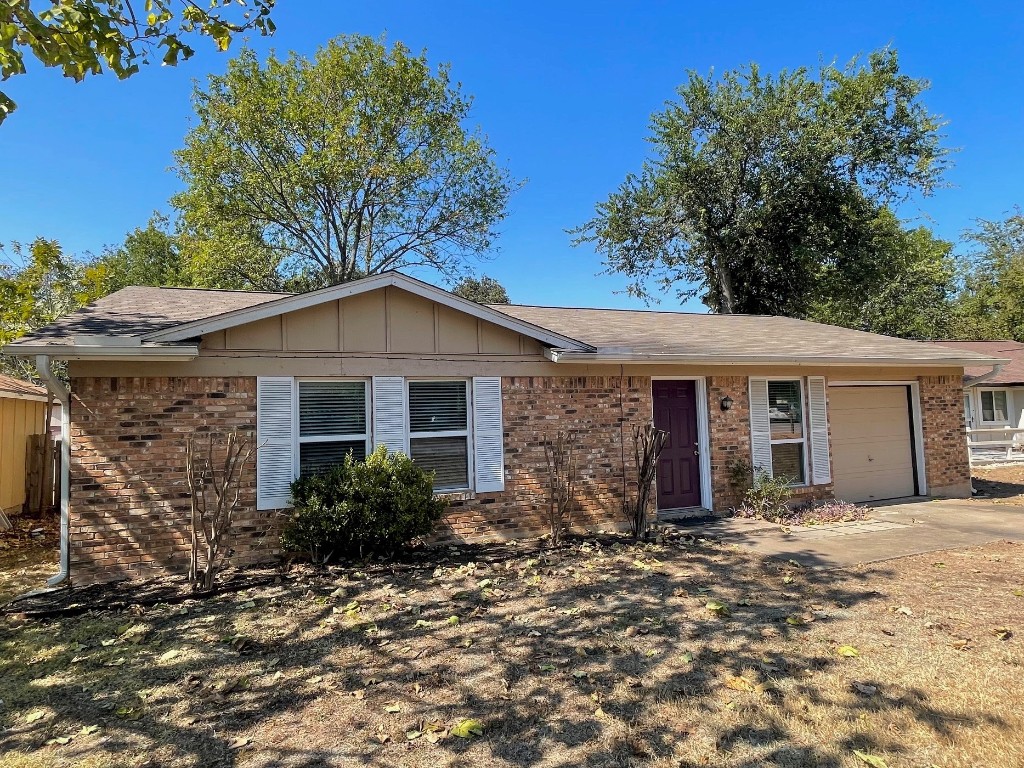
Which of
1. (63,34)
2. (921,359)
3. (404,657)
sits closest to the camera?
(404,657)

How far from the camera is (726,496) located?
9078 mm

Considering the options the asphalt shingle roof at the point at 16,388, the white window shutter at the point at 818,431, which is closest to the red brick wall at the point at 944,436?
the white window shutter at the point at 818,431

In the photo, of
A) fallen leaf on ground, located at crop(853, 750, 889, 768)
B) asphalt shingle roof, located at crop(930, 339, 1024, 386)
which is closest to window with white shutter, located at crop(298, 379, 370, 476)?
fallen leaf on ground, located at crop(853, 750, 889, 768)

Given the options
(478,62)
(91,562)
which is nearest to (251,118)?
(478,62)

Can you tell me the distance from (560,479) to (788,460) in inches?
181

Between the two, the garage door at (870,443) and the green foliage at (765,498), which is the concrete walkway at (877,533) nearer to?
the green foliage at (765,498)

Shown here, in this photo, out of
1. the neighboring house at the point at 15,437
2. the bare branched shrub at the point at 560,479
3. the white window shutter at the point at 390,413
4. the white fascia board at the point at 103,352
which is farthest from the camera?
the neighboring house at the point at 15,437

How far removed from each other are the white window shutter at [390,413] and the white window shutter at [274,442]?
984mm

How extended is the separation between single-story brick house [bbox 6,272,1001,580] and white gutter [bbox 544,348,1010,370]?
0.03m

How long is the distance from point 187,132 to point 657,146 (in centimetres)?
1817

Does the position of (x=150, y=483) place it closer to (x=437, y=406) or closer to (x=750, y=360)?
(x=437, y=406)

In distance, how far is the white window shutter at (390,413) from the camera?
7.03 m

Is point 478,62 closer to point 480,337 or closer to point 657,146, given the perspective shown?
point 657,146

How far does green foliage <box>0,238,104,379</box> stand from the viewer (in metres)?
11.2
